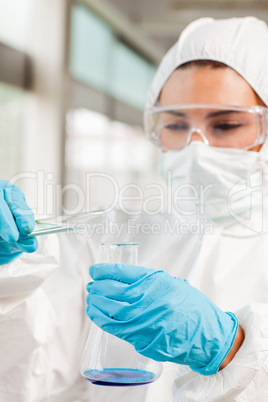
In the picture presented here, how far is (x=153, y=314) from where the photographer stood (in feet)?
3.34

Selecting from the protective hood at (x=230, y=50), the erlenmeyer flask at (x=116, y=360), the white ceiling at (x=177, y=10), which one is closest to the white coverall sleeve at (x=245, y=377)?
the erlenmeyer flask at (x=116, y=360)

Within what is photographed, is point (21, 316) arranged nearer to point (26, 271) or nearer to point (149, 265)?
point (26, 271)

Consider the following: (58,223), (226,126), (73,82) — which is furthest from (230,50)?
(73,82)

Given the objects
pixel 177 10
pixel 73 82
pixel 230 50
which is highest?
pixel 177 10

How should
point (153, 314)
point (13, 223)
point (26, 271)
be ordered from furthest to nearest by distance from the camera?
point (26, 271)
point (13, 223)
point (153, 314)

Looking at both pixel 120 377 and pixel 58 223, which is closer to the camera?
pixel 120 377

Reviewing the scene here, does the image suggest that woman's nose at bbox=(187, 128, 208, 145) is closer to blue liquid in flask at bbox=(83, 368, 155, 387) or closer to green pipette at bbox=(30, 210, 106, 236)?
green pipette at bbox=(30, 210, 106, 236)

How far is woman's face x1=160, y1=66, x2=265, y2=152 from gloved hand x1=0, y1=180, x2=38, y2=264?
647mm

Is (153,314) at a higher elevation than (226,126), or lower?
lower

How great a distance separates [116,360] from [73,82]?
386cm

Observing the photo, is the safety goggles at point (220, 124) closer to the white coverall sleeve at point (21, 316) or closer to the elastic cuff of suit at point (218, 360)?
the white coverall sleeve at point (21, 316)

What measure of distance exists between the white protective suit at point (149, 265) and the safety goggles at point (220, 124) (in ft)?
0.22

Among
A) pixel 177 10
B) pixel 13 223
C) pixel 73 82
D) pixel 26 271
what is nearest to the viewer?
pixel 13 223

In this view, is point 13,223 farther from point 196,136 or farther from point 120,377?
point 196,136
